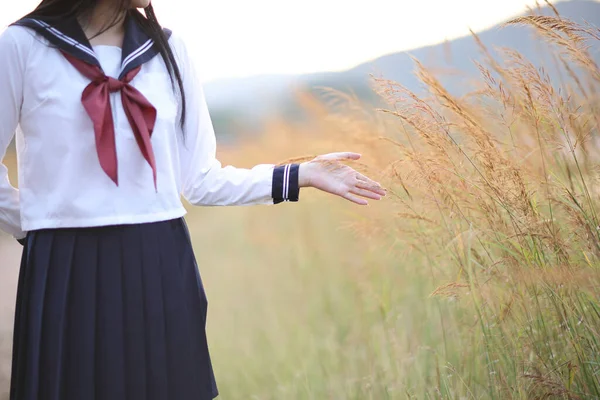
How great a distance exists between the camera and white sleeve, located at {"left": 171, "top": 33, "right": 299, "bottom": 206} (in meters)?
1.30

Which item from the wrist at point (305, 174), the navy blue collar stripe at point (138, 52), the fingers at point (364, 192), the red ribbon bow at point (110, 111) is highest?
the navy blue collar stripe at point (138, 52)

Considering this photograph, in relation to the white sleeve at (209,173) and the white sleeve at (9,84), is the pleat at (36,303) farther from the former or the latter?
the white sleeve at (209,173)

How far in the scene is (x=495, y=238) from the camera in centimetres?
156

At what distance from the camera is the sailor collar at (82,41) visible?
3.86 feet

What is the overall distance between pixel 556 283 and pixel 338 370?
3.08 feet

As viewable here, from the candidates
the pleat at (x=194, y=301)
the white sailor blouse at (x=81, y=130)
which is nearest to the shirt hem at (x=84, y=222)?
the white sailor blouse at (x=81, y=130)

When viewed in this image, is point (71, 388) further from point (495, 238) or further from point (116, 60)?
point (495, 238)

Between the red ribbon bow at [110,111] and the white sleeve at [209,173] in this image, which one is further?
the white sleeve at [209,173]

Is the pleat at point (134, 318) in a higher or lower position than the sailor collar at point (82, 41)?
lower

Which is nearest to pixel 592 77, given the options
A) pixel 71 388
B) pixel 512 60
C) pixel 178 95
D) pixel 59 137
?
pixel 512 60

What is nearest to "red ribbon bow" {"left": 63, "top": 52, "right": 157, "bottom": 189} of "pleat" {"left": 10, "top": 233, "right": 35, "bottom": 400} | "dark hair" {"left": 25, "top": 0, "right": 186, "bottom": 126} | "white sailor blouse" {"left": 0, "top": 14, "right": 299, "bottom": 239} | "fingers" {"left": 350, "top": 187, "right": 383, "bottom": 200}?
"white sailor blouse" {"left": 0, "top": 14, "right": 299, "bottom": 239}

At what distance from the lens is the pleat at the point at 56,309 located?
1167 millimetres

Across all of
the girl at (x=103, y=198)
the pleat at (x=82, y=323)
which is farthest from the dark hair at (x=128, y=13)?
the pleat at (x=82, y=323)

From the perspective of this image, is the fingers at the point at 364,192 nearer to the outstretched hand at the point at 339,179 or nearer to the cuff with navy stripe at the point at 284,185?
the outstretched hand at the point at 339,179
